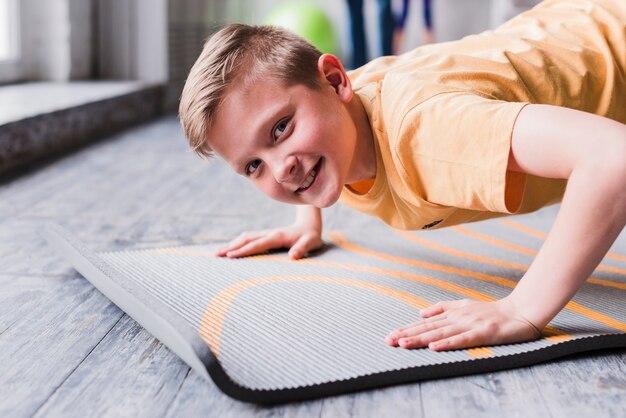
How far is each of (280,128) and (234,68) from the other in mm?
96

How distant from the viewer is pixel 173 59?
3572 mm

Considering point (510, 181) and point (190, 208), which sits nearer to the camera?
point (510, 181)

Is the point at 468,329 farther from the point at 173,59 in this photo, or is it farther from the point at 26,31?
the point at 173,59

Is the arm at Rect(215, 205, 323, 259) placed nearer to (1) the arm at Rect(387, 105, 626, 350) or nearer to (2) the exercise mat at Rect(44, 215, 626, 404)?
(2) the exercise mat at Rect(44, 215, 626, 404)

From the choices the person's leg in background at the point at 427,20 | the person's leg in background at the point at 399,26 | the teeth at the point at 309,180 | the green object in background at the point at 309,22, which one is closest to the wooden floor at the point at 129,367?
the teeth at the point at 309,180

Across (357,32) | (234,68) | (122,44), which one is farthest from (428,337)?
(357,32)

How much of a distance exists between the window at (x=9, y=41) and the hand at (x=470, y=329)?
2.30m

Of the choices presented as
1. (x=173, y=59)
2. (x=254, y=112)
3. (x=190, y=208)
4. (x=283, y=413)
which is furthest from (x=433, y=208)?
(x=173, y=59)

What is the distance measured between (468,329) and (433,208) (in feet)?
0.69

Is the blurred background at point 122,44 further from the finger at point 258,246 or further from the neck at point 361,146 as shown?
the neck at point 361,146

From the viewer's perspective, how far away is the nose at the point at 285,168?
0.99 metres

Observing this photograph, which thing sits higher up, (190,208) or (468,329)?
(468,329)

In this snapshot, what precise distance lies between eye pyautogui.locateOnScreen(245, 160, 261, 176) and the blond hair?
62 millimetres

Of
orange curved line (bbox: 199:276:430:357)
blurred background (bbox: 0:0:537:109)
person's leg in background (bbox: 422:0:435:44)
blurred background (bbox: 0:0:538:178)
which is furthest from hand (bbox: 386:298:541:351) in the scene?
person's leg in background (bbox: 422:0:435:44)
